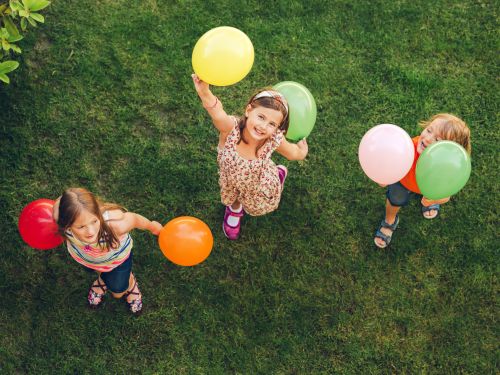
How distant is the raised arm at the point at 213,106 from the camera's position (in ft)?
10.3

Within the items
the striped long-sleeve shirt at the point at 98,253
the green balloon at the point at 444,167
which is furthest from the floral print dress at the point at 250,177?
the green balloon at the point at 444,167

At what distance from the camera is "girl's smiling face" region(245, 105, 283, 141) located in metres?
3.05

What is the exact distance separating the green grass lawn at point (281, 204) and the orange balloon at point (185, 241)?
0.63m

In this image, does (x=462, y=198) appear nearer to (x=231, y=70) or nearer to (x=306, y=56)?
(x=306, y=56)

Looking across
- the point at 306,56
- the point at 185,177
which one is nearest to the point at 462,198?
the point at 306,56

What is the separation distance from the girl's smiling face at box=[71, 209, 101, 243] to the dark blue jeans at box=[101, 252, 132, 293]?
471mm

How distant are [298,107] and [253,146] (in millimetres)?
350

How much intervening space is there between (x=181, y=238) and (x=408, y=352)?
1773 mm

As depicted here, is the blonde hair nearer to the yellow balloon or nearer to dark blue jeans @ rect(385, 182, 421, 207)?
dark blue jeans @ rect(385, 182, 421, 207)

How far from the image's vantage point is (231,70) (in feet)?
Answer: 9.78

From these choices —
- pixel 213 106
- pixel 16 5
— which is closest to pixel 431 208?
pixel 213 106

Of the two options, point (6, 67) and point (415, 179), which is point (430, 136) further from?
point (6, 67)

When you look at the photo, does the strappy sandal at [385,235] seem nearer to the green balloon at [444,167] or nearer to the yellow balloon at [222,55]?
the green balloon at [444,167]

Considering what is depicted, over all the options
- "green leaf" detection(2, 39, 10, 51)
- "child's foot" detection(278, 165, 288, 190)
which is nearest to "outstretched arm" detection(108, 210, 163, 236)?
"child's foot" detection(278, 165, 288, 190)
